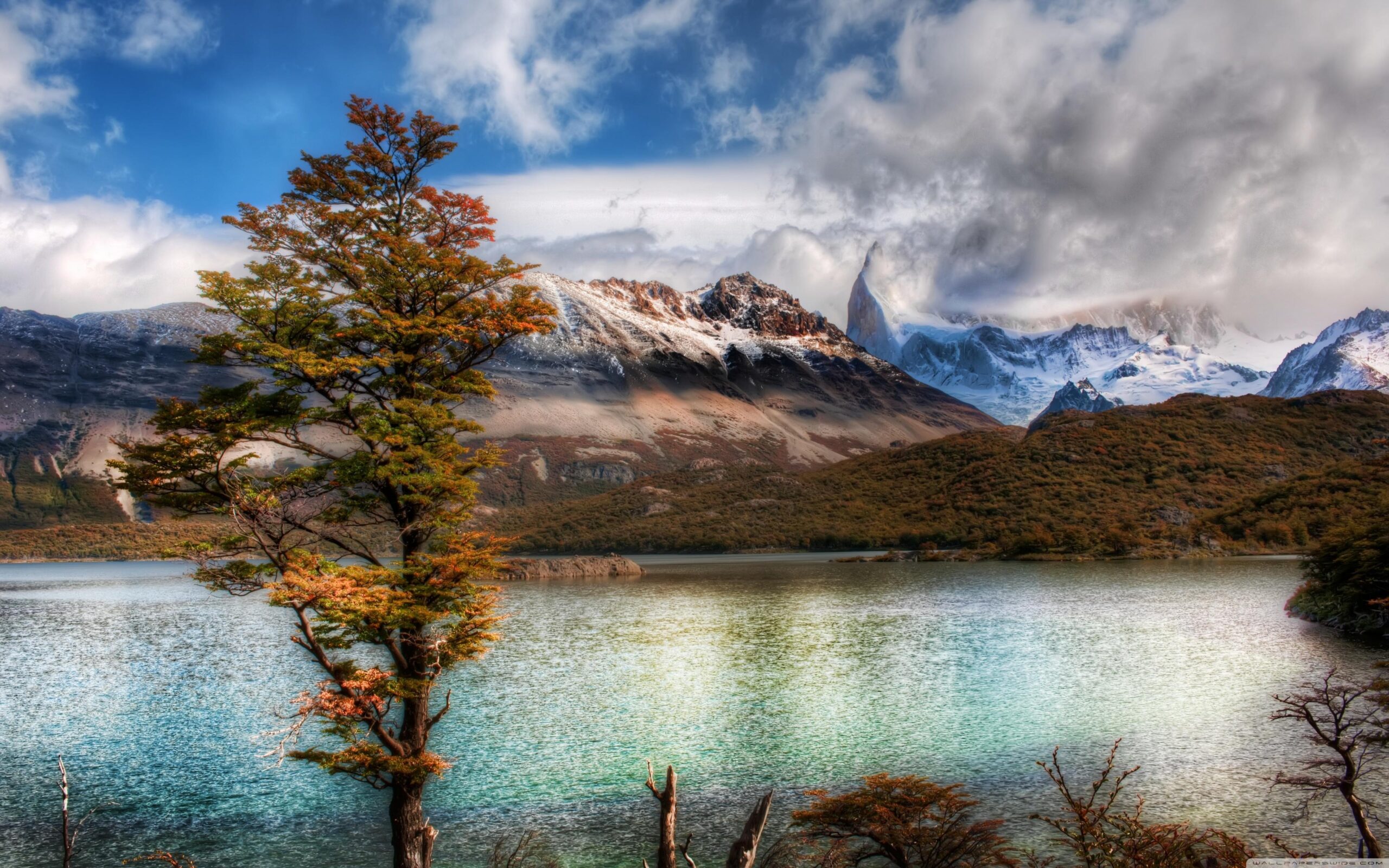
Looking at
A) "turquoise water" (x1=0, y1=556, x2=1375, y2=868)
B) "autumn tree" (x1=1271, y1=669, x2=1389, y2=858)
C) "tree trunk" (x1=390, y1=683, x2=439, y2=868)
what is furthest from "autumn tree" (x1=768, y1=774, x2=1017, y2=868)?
"tree trunk" (x1=390, y1=683, x2=439, y2=868)

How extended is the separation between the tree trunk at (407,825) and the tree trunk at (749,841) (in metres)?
8.08

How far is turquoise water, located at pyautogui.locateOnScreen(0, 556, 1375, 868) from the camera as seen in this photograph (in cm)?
2075

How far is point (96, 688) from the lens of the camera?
4088 centimetres

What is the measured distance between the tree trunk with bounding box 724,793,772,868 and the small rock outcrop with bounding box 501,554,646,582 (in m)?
115

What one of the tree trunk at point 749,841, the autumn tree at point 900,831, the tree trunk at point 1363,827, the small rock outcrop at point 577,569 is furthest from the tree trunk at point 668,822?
the small rock outcrop at point 577,569

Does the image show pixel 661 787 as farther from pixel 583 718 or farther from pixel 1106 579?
pixel 1106 579

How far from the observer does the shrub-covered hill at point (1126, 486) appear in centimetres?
12081

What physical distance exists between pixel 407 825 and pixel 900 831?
31.8 ft

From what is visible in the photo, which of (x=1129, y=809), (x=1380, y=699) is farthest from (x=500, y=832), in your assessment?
(x=1380, y=699)

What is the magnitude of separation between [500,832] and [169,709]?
76.3 feet

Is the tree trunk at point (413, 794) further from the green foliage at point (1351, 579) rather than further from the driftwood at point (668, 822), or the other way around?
the green foliage at point (1351, 579)

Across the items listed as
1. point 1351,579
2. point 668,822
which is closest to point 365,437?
point 668,822

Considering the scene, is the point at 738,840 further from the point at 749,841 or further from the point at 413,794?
the point at 413,794

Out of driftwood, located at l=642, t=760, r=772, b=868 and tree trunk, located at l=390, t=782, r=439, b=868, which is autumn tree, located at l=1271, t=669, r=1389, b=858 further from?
tree trunk, located at l=390, t=782, r=439, b=868
